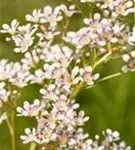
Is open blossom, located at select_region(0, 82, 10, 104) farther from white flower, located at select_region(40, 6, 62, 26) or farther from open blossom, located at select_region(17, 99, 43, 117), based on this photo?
white flower, located at select_region(40, 6, 62, 26)

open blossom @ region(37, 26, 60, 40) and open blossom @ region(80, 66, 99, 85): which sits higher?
open blossom @ region(37, 26, 60, 40)

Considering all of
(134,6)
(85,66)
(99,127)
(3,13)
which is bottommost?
(85,66)

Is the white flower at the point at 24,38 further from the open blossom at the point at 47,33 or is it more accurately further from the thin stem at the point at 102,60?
the thin stem at the point at 102,60

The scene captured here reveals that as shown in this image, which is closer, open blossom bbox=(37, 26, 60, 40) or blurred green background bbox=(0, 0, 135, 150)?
open blossom bbox=(37, 26, 60, 40)

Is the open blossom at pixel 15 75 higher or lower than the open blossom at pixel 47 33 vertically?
lower

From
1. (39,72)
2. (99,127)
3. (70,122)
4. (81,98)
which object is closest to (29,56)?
(39,72)

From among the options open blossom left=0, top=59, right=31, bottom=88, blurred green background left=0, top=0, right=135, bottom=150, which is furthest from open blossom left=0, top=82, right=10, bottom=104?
blurred green background left=0, top=0, right=135, bottom=150

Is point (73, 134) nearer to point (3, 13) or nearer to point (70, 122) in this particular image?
point (70, 122)

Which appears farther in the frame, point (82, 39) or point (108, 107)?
point (108, 107)

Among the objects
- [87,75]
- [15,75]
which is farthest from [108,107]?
[87,75]

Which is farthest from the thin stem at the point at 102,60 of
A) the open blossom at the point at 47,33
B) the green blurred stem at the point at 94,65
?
the open blossom at the point at 47,33

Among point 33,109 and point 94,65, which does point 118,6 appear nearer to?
point 94,65
